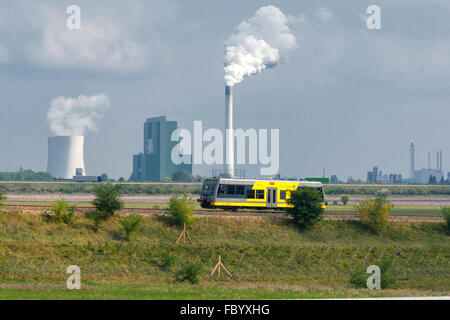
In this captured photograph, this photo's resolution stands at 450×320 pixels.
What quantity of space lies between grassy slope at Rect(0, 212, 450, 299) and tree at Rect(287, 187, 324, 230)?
38.2 inches

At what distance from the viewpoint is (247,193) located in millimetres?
57438

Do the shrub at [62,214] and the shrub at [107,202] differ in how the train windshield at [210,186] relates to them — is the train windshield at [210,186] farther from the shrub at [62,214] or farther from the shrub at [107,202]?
the shrub at [62,214]

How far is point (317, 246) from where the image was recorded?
5147 cm

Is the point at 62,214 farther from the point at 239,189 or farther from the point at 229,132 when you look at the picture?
the point at 229,132

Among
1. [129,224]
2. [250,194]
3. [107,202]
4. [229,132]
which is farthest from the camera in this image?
[229,132]

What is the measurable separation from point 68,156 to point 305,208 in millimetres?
143394

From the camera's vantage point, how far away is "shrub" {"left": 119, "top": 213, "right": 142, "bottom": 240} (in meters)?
50.4

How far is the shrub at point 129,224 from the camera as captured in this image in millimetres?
50406

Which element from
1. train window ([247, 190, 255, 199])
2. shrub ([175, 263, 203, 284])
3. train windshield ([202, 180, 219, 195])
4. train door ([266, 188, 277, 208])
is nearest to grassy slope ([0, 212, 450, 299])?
shrub ([175, 263, 203, 284])

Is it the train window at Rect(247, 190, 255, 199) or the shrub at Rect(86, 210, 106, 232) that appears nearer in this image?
the shrub at Rect(86, 210, 106, 232)

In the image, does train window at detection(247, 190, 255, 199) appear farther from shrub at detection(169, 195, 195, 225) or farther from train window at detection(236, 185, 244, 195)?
shrub at detection(169, 195, 195, 225)

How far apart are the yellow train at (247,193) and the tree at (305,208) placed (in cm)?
126

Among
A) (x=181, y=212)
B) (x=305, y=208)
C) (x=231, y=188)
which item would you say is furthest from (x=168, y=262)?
(x=305, y=208)
